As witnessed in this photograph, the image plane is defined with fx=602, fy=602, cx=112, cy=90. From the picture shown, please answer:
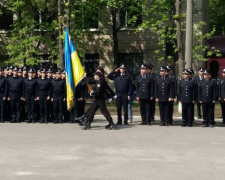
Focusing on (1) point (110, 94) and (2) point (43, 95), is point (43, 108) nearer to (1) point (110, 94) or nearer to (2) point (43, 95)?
(2) point (43, 95)

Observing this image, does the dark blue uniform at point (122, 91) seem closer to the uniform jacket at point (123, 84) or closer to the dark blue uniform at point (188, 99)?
the uniform jacket at point (123, 84)

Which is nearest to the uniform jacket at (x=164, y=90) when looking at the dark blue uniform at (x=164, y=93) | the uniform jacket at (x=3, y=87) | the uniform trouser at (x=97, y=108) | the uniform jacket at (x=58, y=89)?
the dark blue uniform at (x=164, y=93)

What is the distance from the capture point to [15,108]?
64.1 ft

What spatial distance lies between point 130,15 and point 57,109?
→ 17.8 m

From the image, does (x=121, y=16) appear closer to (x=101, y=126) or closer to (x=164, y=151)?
(x=101, y=126)

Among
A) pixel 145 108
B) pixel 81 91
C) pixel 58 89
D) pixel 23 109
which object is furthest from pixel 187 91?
pixel 23 109

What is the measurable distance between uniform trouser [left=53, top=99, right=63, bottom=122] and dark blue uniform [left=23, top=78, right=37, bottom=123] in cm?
72

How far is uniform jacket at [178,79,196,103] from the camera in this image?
18.0m

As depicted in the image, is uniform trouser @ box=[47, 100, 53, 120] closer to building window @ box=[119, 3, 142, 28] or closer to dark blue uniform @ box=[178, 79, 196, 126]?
dark blue uniform @ box=[178, 79, 196, 126]

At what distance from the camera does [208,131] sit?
654 inches

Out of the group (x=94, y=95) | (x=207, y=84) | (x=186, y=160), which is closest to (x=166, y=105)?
(x=207, y=84)

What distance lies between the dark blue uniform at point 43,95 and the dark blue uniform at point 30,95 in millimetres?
167

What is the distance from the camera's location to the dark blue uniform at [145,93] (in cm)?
1847

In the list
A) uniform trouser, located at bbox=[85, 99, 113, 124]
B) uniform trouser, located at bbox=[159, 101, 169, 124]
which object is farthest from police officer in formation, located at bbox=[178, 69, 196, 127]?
uniform trouser, located at bbox=[85, 99, 113, 124]
